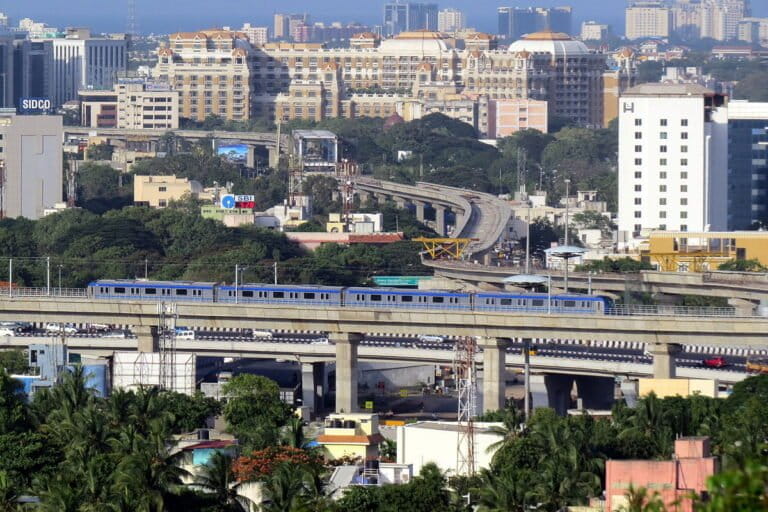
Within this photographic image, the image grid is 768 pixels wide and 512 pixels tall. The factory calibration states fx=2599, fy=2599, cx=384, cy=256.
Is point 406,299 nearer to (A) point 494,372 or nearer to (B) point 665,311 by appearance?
(A) point 494,372

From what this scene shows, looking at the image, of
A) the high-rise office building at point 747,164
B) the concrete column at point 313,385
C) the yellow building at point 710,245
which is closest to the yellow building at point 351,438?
the concrete column at point 313,385

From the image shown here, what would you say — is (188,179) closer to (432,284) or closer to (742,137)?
(742,137)

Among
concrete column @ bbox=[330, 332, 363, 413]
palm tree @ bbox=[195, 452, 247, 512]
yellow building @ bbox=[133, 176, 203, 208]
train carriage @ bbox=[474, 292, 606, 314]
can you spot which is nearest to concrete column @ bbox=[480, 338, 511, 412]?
train carriage @ bbox=[474, 292, 606, 314]

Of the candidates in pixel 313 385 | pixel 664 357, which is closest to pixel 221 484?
pixel 664 357

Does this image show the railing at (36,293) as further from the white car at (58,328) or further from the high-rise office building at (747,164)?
the high-rise office building at (747,164)

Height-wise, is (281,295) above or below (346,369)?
above
